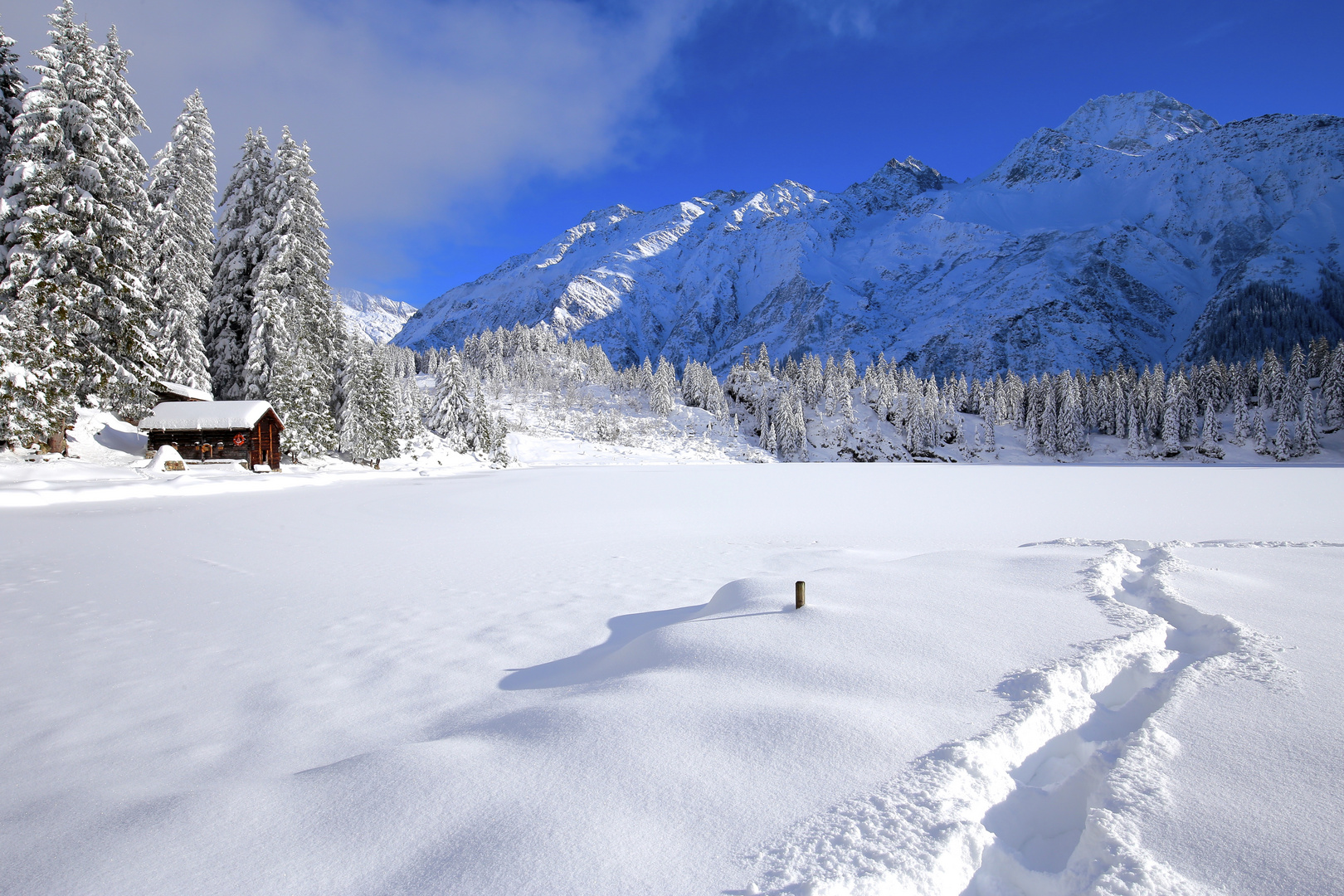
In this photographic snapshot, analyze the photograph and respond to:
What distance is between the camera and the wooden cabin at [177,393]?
26.6 m

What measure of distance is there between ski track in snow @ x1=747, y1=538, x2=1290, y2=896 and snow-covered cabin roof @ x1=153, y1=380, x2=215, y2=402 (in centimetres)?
3337

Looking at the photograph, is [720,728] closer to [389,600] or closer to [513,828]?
[513,828]

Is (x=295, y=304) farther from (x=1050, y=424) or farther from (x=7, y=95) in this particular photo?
(x=1050, y=424)

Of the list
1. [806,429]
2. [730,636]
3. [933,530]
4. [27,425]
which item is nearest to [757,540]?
[933,530]

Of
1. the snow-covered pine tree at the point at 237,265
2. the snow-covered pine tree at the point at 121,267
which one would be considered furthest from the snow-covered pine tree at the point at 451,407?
the snow-covered pine tree at the point at 121,267

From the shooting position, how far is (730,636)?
16.1 ft

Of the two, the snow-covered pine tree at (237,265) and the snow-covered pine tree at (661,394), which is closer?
the snow-covered pine tree at (237,265)

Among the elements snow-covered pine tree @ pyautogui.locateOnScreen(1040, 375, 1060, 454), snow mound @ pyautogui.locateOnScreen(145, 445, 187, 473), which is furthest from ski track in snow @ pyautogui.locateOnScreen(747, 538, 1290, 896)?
snow-covered pine tree @ pyautogui.locateOnScreen(1040, 375, 1060, 454)

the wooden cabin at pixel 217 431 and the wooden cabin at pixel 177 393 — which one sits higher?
the wooden cabin at pixel 177 393

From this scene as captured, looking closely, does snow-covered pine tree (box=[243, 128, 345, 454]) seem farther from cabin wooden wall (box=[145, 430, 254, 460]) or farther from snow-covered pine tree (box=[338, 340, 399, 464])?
cabin wooden wall (box=[145, 430, 254, 460])

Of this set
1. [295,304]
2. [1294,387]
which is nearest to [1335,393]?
[1294,387]

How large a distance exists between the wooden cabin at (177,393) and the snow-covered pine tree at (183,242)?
3.00ft

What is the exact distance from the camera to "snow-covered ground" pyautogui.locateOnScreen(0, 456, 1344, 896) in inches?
94.9

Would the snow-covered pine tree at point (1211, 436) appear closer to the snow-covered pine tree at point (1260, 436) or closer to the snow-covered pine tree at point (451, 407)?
the snow-covered pine tree at point (1260, 436)
